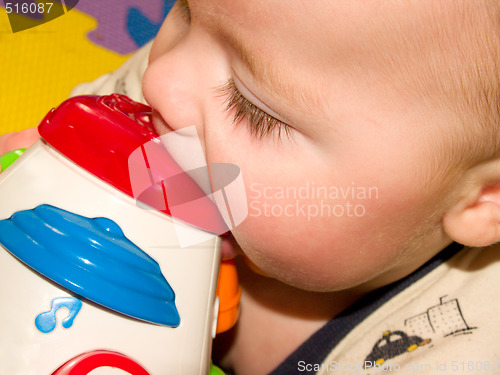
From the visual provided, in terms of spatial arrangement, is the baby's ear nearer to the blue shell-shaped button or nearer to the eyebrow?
the eyebrow

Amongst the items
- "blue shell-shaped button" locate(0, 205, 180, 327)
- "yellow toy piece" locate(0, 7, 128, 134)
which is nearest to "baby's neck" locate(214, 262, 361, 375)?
"blue shell-shaped button" locate(0, 205, 180, 327)

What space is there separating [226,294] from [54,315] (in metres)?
0.22

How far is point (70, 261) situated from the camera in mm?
469

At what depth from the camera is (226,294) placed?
634 mm

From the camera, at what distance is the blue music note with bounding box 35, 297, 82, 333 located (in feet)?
1.52

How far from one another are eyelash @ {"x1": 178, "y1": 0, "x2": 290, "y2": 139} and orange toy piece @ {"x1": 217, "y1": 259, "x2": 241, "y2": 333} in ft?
0.64

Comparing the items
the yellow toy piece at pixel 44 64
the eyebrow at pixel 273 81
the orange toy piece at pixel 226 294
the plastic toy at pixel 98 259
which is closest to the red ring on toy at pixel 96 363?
the plastic toy at pixel 98 259

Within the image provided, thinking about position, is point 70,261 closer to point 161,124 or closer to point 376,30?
point 161,124

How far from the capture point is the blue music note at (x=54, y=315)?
0.46 meters

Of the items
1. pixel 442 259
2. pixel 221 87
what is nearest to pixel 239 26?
pixel 221 87

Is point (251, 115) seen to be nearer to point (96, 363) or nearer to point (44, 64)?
point (96, 363)

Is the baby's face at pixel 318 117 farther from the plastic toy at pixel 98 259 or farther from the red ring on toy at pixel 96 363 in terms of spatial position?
the red ring on toy at pixel 96 363

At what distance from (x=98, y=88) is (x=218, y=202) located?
51 cm

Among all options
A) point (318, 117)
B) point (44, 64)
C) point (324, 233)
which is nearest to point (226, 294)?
point (324, 233)
